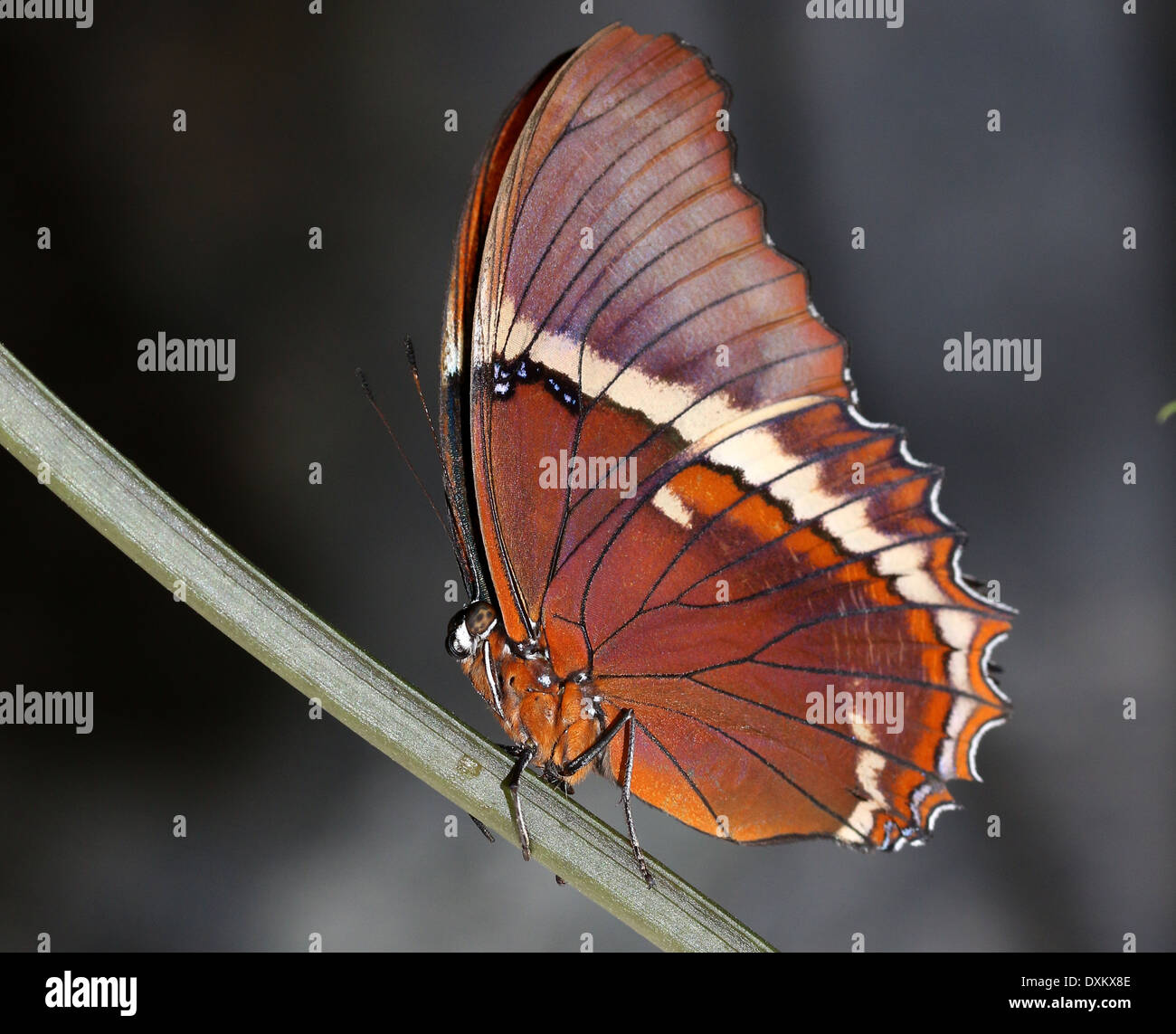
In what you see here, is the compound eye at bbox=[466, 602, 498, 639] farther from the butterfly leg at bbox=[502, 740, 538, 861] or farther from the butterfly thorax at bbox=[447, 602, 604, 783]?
the butterfly leg at bbox=[502, 740, 538, 861]

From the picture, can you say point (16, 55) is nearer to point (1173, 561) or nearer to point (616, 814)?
point (616, 814)

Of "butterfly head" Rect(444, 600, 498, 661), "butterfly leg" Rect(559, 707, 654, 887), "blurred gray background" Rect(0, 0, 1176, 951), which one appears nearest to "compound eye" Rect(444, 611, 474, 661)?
"butterfly head" Rect(444, 600, 498, 661)

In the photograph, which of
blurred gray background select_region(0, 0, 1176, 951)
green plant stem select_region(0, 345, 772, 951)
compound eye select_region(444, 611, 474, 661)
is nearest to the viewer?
green plant stem select_region(0, 345, 772, 951)

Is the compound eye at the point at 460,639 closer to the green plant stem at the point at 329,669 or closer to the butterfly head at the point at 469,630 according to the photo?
the butterfly head at the point at 469,630

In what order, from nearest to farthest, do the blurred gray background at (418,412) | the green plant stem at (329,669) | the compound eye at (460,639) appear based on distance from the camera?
the green plant stem at (329,669) < the compound eye at (460,639) < the blurred gray background at (418,412)


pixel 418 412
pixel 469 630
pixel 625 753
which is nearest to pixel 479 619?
pixel 469 630

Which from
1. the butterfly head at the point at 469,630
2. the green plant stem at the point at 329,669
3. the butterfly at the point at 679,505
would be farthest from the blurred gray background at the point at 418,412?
the green plant stem at the point at 329,669
